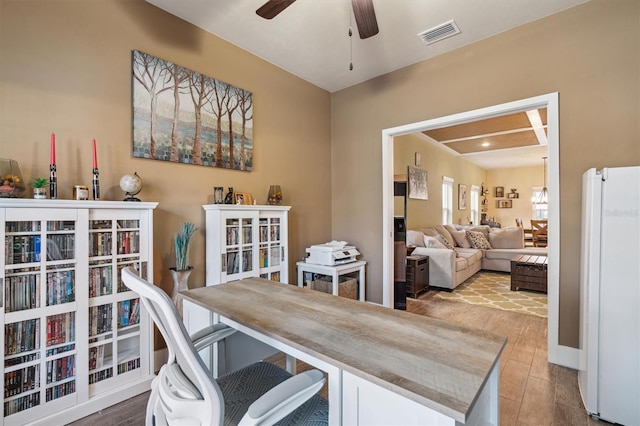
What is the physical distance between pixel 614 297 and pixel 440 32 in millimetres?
2401

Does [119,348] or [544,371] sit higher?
[119,348]

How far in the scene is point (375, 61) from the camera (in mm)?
3215

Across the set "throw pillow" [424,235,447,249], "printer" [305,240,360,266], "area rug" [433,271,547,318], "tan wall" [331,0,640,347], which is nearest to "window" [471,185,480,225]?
"area rug" [433,271,547,318]

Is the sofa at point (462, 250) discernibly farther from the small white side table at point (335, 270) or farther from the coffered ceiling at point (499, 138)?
the coffered ceiling at point (499, 138)

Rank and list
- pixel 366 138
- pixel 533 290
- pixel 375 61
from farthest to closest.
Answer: pixel 533 290
pixel 366 138
pixel 375 61

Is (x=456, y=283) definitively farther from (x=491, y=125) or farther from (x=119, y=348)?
(x=119, y=348)

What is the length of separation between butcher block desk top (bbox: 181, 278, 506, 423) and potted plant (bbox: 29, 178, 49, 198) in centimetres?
111

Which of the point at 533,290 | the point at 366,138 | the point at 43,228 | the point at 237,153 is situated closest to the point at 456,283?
the point at 533,290

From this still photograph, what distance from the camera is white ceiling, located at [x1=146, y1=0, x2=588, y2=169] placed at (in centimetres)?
236

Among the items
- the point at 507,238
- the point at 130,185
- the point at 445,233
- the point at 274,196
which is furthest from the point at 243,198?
the point at 507,238

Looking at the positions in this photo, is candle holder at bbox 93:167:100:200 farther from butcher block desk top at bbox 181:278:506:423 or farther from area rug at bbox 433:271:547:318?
area rug at bbox 433:271:547:318

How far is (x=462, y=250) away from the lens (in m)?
5.78

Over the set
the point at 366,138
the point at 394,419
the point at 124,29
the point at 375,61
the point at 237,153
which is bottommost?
the point at 394,419

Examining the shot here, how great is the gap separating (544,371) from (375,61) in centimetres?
321
